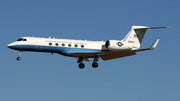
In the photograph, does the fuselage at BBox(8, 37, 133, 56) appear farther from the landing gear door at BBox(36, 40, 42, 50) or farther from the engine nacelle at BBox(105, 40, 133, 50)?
the engine nacelle at BBox(105, 40, 133, 50)

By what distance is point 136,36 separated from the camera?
42188 millimetres

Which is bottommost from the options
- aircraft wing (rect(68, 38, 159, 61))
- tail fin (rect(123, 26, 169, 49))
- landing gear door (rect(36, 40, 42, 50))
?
aircraft wing (rect(68, 38, 159, 61))

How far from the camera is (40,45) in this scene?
37.5 meters

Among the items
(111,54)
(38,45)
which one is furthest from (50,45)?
(111,54)

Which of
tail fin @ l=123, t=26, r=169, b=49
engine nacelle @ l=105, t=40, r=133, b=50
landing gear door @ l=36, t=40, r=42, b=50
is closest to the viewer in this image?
landing gear door @ l=36, t=40, r=42, b=50

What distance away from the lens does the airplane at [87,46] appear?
3756 centimetres

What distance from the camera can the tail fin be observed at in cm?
4197

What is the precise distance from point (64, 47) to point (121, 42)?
6.86m

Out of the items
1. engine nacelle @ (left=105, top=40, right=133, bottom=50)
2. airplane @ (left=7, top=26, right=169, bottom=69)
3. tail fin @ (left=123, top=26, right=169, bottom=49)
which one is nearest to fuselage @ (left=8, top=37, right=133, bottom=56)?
airplane @ (left=7, top=26, right=169, bottom=69)

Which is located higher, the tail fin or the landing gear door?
the tail fin

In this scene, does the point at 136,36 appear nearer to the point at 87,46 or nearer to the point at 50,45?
the point at 87,46

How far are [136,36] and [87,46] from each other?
686cm

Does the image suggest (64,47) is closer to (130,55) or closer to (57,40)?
(57,40)

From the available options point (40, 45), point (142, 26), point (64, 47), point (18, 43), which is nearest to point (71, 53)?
point (64, 47)
